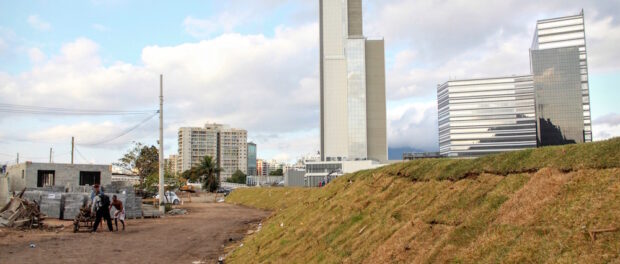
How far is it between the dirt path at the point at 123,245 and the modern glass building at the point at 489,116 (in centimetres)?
16037

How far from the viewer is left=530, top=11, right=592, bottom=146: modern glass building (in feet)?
553

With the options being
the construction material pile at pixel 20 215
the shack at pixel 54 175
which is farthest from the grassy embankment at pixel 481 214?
the shack at pixel 54 175

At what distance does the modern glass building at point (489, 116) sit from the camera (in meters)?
171

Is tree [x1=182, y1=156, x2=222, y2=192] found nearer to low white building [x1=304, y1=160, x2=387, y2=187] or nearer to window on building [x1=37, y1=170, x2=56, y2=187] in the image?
low white building [x1=304, y1=160, x2=387, y2=187]

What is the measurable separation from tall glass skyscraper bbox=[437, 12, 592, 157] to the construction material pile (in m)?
161

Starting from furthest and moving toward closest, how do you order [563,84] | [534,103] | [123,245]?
[534,103] < [563,84] < [123,245]

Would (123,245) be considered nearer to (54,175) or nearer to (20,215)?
(20,215)

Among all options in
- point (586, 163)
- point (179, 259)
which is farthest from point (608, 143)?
point (179, 259)

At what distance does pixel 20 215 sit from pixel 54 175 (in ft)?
66.9

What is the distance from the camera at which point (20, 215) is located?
24.9m

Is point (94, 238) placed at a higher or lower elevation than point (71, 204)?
lower

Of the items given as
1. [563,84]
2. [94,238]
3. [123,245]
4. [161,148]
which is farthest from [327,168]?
[123,245]

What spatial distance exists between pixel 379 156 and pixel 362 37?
37667mm

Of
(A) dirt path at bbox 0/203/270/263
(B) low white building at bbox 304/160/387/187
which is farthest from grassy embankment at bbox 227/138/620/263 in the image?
(B) low white building at bbox 304/160/387/187
